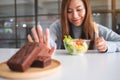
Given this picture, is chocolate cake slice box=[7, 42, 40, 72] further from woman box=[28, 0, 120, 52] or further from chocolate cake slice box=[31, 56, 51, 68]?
woman box=[28, 0, 120, 52]

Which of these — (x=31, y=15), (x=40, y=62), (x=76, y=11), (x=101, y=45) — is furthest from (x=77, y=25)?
(x=31, y=15)

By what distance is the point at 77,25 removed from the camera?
131cm

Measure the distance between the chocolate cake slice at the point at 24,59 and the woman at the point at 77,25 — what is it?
0.65 meters

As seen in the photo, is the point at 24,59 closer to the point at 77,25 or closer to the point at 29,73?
the point at 29,73

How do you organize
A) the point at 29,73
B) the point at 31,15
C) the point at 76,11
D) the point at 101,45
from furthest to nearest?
1. the point at 31,15
2. the point at 76,11
3. the point at 101,45
4. the point at 29,73

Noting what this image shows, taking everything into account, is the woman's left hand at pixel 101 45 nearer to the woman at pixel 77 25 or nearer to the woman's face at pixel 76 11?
the woman at pixel 77 25

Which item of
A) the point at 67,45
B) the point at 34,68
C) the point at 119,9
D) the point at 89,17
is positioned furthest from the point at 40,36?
the point at 119,9

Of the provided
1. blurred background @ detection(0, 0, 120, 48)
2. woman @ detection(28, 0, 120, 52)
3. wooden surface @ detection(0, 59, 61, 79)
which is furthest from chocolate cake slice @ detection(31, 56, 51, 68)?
blurred background @ detection(0, 0, 120, 48)

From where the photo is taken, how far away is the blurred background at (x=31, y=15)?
9.40 ft

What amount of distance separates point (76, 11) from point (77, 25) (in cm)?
12

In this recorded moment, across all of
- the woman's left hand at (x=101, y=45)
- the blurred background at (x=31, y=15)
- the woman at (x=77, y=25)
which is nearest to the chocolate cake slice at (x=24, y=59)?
the woman's left hand at (x=101, y=45)

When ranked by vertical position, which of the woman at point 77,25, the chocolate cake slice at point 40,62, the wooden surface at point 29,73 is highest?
the woman at point 77,25

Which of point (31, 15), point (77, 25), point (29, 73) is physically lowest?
point (29, 73)

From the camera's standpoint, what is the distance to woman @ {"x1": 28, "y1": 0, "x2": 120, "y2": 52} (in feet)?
4.00
